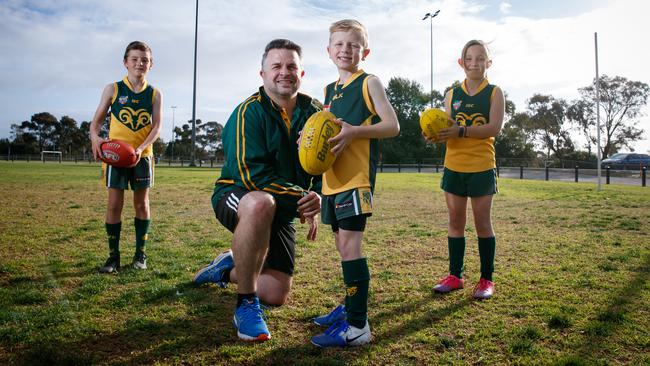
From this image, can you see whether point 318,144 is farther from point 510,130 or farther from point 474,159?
point 510,130

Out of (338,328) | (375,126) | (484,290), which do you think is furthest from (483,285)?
(375,126)

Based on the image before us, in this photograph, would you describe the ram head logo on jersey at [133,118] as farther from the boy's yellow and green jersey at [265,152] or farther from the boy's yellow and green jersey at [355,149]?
the boy's yellow and green jersey at [355,149]

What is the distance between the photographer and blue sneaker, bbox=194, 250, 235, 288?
3.98m

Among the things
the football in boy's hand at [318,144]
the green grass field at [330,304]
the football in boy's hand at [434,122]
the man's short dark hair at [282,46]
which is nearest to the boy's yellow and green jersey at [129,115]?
the green grass field at [330,304]

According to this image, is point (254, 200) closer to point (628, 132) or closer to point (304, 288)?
point (304, 288)

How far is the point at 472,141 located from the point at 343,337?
2.24 meters

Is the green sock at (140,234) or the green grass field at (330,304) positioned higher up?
the green sock at (140,234)

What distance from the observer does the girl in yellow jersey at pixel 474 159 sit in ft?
13.1

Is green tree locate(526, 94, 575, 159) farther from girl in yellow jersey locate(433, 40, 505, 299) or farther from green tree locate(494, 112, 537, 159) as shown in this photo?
girl in yellow jersey locate(433, 40, 505, 299)

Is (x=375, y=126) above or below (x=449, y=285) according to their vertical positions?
above

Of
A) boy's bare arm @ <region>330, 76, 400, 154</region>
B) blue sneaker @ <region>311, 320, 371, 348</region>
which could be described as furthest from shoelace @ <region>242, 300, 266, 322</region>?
boy's bare arm @ <region>330, 76, 400, 154</region>

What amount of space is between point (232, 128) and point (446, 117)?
1916 mm

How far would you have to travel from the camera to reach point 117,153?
4.37 m

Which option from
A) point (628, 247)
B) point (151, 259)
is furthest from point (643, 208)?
point (151, 259)
